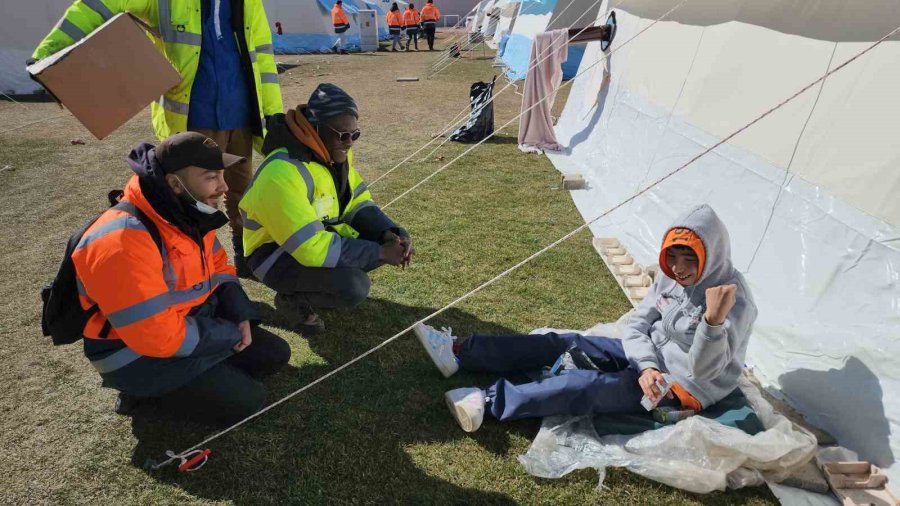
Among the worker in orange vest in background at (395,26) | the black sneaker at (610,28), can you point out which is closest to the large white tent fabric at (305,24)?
the worker in orange vest in background at (395,26)

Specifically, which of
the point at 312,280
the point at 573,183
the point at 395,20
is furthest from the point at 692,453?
the point at 395,20

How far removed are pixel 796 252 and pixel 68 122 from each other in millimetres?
10119

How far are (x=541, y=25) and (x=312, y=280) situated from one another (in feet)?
30.7

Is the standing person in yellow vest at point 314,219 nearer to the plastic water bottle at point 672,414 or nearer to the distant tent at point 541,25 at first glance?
the plastic water bottle at point 672,414

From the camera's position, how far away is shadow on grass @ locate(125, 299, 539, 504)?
87.8 inches

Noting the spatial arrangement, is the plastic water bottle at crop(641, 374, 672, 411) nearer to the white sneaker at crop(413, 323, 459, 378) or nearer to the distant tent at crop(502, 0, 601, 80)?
the white sneaker at crop(413, 323, 459, 378)

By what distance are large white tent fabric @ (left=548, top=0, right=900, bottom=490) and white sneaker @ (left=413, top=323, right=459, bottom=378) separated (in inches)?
65.4

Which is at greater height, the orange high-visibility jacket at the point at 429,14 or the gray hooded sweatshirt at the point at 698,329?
the gray hooded sweatshirt at the point at 698,329

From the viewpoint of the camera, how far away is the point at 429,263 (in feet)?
13.5

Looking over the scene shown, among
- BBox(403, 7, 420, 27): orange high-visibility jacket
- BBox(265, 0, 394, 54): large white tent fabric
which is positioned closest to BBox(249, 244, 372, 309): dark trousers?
BBox(265, 0, 394, 54): large white tent fabric

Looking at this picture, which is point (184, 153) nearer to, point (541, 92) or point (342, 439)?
point (342, 439)

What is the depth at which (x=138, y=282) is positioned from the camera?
205cm

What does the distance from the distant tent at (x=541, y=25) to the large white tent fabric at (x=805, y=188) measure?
521 centimetres

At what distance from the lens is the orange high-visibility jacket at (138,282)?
201 cm
